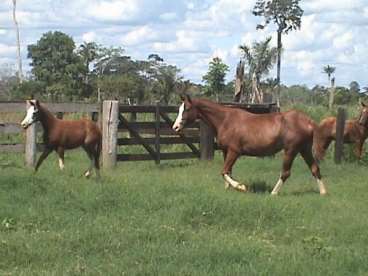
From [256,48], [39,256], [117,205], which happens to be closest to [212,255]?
[39,256]

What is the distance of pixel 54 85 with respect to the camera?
59.7 m

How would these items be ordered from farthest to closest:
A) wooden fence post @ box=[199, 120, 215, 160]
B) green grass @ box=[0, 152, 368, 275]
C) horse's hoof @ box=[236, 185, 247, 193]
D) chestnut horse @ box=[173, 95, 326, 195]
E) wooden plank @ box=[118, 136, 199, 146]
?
wooden fence post @ box=[199, 120, 215, 160] → wooden plank @ box=[118, 136, 199, 146] → chestnut horse @ box=[173, 95, 326, 195] → horse's hoof @ box=[236, 185, 247, 193] → green grass @ box=[0, 152, 368, 275]

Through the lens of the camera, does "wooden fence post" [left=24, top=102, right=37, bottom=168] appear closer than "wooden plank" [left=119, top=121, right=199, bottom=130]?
Yes

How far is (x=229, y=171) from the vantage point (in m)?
14.6

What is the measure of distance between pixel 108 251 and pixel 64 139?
7246 mm

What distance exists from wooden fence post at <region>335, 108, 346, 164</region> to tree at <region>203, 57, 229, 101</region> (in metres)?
29.2

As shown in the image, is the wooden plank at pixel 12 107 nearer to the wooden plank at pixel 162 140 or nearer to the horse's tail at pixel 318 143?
the wooden plank at pixel 162 140

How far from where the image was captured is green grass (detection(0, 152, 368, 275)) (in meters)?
8.24

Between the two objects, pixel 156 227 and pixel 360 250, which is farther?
pixel 156 227

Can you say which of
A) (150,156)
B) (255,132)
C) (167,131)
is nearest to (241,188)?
(255,132)

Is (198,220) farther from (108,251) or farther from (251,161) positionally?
(251,161)

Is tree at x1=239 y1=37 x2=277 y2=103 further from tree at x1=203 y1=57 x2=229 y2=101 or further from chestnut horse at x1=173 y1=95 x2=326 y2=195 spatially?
chestnut horse at x1=173 y1=95 x2=326 y2=195

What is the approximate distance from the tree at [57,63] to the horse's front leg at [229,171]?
44695mm

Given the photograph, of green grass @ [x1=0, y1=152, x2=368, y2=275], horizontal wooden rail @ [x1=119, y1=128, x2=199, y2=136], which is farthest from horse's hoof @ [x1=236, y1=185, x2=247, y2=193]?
horizontal wooden rail @ [x1=119, y1=128, x2=199, y2=136]
